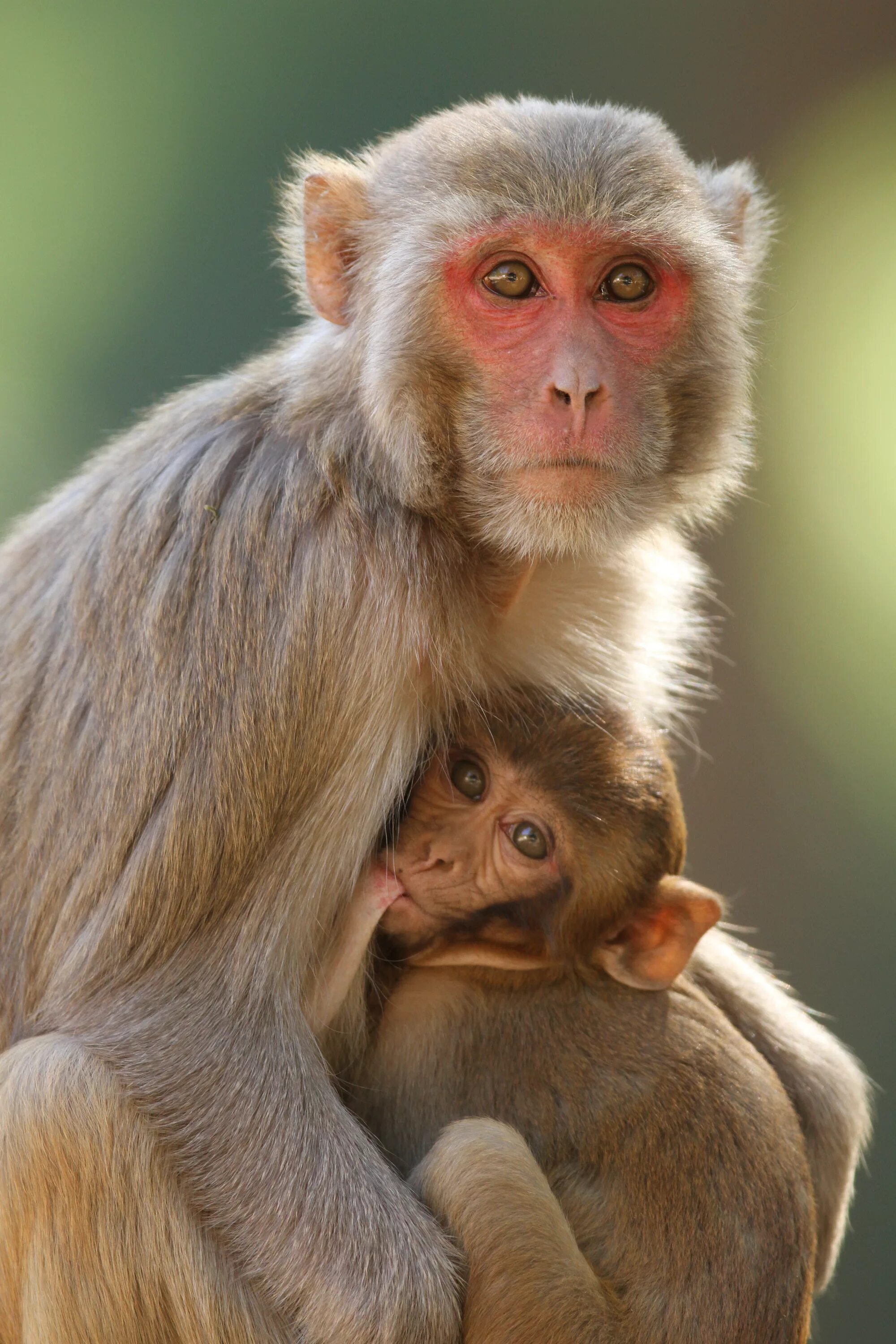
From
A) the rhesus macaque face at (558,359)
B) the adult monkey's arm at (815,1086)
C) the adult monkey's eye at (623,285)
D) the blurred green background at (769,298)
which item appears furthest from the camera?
the blurred green background at (769,298)

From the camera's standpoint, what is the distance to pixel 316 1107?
2.90m

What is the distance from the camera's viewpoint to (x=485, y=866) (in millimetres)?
3305

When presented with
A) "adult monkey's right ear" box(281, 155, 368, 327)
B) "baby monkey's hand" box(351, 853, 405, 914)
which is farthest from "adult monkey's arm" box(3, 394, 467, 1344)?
"adult monkey's right ear" box(281, 155, 368, 327)

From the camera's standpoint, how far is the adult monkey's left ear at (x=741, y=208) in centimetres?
347

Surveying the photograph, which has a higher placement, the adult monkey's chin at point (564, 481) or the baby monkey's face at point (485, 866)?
the adult monkey's chin at point (564, 481)

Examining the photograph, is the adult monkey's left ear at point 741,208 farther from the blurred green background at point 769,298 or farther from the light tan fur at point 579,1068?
the light tan fur at point 579,1068

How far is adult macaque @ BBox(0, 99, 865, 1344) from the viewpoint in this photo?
110 inches

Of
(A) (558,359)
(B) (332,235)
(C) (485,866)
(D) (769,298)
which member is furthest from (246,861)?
(D) (769,298)

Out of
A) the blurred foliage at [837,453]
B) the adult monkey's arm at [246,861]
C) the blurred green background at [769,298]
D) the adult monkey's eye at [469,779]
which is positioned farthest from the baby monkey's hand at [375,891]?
the blurred foliage at [837,453]

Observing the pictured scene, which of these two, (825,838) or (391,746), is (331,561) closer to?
(391,746)

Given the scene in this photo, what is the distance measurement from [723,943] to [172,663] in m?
1.76

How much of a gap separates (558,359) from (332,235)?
68cm

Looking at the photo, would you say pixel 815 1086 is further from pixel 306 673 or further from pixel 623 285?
pixel 623 285

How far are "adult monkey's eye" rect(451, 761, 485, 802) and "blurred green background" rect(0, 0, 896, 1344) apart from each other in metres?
1.88
